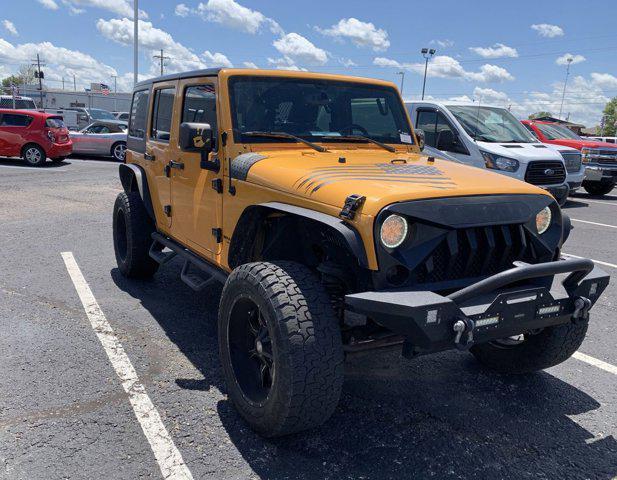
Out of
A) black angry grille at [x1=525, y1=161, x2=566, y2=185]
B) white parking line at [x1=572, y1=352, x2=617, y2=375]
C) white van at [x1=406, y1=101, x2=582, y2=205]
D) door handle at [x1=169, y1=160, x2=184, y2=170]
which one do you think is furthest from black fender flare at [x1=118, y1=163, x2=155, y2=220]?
black angry grille at [x1=525, y1=161, x2=566, y2=185]

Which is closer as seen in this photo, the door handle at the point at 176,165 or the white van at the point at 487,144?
the door handle at the point at 176,165

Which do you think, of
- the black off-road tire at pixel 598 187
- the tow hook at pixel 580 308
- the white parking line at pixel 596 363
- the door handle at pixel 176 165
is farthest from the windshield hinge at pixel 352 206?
the black off-road tire at pixel 598 187

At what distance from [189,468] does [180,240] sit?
85.7 inches

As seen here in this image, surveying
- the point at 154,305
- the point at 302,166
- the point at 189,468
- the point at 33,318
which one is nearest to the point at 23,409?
the point at 189,468

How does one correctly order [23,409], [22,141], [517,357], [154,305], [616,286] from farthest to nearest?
[22,141] < [616,286] < [154,305] < [517,357] < [23,409]

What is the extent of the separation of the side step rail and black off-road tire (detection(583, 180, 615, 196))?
12.3 meters

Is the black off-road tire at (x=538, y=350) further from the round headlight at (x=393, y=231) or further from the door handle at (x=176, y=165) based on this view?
the door handle at (x=176, y=165)

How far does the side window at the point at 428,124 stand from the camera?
31.0 feet

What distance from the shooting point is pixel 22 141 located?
50.4 feet

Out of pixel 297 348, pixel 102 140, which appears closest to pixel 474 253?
pixel 297 348

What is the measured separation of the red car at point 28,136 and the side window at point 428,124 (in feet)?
36.0

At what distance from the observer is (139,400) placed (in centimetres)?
321

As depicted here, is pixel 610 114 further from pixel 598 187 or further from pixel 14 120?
pixel 14 120

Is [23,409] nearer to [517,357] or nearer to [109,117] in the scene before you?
[517,357]
